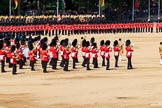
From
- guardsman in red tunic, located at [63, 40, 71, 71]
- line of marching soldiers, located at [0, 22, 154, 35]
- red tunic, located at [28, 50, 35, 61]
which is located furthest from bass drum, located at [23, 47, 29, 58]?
line of marching soldiers, located at [0, 22, 154, 35]

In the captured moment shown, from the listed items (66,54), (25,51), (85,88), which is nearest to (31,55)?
(25,51)

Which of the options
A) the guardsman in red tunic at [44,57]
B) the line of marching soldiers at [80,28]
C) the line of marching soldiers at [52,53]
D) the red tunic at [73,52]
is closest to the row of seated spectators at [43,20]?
the line of marching soldiers at [80,28]

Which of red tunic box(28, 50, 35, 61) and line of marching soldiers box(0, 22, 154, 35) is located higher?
line of marching soldiers box(0, 22, 154, 35)

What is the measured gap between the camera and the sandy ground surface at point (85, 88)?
61.9ft

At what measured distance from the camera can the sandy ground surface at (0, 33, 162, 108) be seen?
18875mm

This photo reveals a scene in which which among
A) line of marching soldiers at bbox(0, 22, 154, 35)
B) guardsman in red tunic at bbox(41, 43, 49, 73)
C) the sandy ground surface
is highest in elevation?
line of marching soldiers at bbox(0, 22, 154, 35)

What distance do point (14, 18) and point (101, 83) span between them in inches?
1179

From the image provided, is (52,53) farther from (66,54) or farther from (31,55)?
(31,55)

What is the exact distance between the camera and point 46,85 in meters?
22.9

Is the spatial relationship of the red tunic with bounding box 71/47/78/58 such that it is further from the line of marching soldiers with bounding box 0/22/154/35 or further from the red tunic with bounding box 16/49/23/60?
the line of marching soldiers with bounding box 0/22/154/35

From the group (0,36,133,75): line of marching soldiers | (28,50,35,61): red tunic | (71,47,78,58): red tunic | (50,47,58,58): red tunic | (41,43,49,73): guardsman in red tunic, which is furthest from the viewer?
(71,47,78,58): red tunic

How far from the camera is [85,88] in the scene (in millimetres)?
22016

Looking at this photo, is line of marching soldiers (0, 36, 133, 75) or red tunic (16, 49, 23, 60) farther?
red tunic (16, 49, 23, 60)

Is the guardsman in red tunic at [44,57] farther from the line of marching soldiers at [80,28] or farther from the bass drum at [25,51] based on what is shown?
the line of marching soldiers at [80,28]
